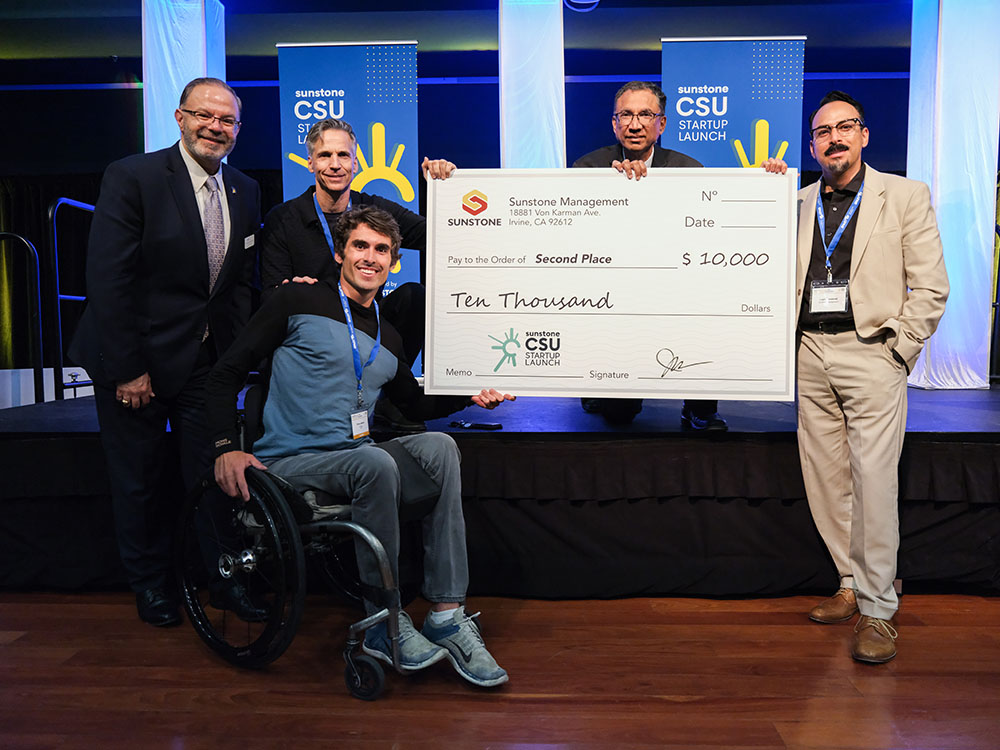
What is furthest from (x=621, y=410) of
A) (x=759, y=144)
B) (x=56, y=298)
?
(x=759, y=144)

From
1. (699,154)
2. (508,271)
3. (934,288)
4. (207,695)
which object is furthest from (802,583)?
(699,154)

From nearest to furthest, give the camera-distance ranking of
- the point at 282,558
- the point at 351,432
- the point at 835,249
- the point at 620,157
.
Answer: the point at 282,558 → the point at 351,432 → the point at 835,249 → the point at 620,157

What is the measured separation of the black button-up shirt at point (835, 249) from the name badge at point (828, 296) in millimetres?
17

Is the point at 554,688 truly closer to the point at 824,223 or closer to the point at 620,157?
the point at 824,223

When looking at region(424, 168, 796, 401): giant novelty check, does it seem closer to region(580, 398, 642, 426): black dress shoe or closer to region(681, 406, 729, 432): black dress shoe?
region(681, 406, 729, 432): black dress shoe

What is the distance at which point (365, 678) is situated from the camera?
171cm

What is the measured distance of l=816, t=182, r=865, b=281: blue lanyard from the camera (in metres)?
2.07

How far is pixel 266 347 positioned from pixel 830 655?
168 cm

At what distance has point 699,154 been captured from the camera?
513cm

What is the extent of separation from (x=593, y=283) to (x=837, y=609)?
121cm

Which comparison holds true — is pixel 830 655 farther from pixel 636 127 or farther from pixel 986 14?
pixel 986 14

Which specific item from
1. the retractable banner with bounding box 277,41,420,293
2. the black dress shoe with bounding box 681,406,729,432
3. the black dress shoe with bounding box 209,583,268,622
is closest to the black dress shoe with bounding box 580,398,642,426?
the black dress shoe with bounding box 681,406,729,432

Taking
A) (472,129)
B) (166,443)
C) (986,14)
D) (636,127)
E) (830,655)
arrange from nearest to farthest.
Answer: (830,655), (166,443), (636,127), (986,14), (472,129)

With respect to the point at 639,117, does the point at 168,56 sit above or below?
above
